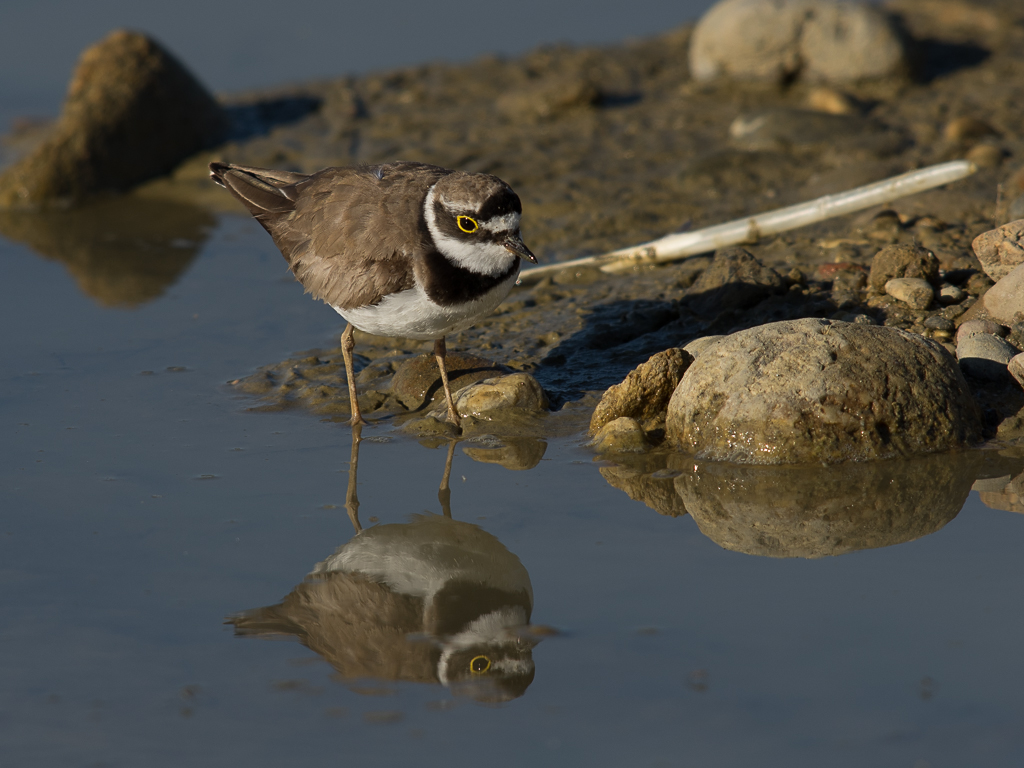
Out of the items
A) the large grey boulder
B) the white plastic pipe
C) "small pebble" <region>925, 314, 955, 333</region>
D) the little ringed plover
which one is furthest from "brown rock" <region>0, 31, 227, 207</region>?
"small pebble" <region>925, 314, 955, 333</region>

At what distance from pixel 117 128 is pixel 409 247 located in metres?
8.10

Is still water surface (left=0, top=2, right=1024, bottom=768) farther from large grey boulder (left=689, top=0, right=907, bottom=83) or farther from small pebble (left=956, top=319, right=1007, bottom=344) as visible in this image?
large grey boulder (left=689, top=0, right=907, bottom=83)

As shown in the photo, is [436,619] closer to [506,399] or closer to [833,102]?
[506,399]

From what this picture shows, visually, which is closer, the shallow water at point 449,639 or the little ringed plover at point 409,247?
the shallow water at point 449,639

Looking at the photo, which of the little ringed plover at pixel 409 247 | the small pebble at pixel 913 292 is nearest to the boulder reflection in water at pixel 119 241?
the little ringed plover at pixel 409 247

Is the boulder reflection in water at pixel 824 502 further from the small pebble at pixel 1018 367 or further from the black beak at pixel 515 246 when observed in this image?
the black beak at pixel 515 246

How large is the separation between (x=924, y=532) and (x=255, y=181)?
214 inches

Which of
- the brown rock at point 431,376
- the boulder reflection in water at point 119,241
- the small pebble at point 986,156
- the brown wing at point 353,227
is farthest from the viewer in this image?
the boulder reflection in water at point 119,241

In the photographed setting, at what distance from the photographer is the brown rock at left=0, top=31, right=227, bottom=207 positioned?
12.8 metres

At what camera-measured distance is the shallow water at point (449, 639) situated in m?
4.09

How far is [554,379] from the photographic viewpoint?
313 inches

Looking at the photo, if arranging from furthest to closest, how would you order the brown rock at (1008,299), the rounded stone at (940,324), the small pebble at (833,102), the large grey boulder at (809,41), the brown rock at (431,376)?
1. the large grey boulder at (809,41)
2. the small pebble at (833,102)
3. the brown rock at (431,376)
4. the rounded stone at (940,324)
5. the brown rock at (1008,299)

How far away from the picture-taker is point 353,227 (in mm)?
7004

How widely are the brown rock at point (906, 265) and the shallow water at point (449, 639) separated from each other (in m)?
2.51
